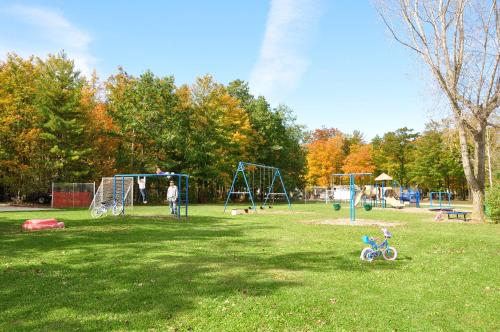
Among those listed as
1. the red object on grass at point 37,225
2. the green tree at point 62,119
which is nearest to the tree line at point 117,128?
the green tree at point 62,119

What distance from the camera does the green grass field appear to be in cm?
548

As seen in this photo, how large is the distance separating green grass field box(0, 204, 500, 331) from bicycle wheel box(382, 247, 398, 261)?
152mm

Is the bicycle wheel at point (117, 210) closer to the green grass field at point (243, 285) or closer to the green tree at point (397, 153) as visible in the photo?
the green grass field at point (243, 285)

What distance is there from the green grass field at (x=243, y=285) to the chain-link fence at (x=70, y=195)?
2308 centimetres

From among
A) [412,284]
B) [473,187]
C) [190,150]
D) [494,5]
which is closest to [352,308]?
[412,284]

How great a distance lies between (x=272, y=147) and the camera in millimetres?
55594

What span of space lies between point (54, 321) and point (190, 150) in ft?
129

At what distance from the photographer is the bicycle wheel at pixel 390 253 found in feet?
32.4

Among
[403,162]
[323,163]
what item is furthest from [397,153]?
[323,163]

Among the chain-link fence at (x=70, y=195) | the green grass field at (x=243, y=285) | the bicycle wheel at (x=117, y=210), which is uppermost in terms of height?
the chain-link fence at (x=70, y=195)

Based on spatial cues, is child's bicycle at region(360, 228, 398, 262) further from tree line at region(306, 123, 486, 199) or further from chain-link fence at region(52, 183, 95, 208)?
tree line at region(306, 123, 486, 199)

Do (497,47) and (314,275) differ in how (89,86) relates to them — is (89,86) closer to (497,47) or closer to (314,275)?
(497,47)

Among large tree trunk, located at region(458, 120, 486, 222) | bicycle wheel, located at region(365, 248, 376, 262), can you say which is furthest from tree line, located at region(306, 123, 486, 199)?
bicycle wheel, located at region(365, 248, 376, 262)

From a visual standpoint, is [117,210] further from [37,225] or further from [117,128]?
[117,128]
